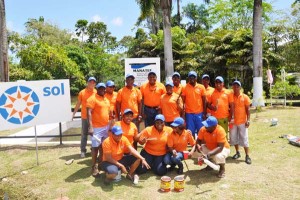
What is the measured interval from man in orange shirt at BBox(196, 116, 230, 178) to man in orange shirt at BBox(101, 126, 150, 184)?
46.0 inches

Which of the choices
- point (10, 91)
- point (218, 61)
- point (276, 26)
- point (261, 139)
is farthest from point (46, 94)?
point (276, 26)

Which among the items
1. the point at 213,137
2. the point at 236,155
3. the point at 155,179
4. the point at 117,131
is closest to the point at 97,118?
the point at 117,131

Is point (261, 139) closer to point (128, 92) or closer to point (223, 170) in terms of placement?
point (223, 170)

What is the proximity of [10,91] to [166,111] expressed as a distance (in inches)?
141

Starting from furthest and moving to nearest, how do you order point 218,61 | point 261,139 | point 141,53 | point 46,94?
point 141,53 < point 218,61 < point 261,139 < point 46,94

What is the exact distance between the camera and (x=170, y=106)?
6906 millimetres

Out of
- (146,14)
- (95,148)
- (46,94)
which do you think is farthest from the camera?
(146,14)

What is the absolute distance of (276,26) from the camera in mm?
30500

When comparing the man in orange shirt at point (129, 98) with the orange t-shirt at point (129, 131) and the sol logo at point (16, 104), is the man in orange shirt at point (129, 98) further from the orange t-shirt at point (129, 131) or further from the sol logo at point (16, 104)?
the sol logo at point (16, 104)

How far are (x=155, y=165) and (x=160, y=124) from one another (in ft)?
2.81

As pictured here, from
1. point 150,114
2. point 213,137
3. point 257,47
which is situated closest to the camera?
point 213,137

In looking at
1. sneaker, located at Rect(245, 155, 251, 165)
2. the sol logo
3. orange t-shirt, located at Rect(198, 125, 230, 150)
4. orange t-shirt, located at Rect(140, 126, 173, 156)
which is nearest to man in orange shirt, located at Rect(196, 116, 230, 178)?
orange t-shirt, located at Rect(198, 125, 230, 150)

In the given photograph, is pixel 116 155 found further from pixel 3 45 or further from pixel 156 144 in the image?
pixel 3 45

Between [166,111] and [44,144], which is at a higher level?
[166,111]
